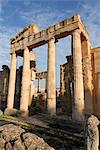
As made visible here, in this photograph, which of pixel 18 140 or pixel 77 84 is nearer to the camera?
pixel 18 140

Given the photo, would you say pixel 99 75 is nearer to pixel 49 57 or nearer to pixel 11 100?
pixel 49 57

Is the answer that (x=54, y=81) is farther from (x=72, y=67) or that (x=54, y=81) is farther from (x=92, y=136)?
(x=92, y=136)

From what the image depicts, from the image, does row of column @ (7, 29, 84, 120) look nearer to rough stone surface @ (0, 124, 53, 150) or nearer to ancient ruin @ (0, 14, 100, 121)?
ancient ruin @ (0, 14, 100, 121)

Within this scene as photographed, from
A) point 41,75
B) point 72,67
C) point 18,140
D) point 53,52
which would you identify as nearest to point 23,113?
point 72,67

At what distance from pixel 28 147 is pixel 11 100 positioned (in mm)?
18072

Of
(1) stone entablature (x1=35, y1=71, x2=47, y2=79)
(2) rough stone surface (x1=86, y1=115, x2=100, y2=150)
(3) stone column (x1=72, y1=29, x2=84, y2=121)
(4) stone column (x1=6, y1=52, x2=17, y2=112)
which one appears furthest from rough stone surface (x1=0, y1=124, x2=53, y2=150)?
(1) stone entablature (x1=35, y1=71, x2=47, y2=79)

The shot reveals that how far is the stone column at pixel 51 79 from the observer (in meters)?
22.8

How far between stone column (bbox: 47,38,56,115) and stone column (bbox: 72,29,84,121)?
8.25 feet

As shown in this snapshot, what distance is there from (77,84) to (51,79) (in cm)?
315

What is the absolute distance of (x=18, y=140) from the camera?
32.1 ft

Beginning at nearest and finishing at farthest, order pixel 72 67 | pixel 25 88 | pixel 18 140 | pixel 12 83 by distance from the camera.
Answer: pixel 18 140 → pixel 72 67 → pixel 25 88 → pixel 12 83

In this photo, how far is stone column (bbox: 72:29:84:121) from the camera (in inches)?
810

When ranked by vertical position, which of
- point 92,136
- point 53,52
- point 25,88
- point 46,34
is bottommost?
point 92,136

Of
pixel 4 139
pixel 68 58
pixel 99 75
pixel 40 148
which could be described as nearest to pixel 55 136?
pixel 4 139
